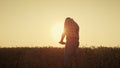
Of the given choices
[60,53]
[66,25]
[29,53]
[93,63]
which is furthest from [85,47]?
[66,25]

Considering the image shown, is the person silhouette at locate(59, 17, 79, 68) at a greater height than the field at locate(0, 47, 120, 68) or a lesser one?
greater

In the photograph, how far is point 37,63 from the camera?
14.1 m

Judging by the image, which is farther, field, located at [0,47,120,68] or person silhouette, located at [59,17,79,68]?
field, located at [0,47,120,68]

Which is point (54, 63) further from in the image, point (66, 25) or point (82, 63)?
point (66, 25)

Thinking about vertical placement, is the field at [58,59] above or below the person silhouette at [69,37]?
below

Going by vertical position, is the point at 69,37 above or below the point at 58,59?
above

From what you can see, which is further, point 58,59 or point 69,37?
point 58,59

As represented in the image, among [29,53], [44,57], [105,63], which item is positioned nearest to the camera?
[105,63]

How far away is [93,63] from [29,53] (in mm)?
4689

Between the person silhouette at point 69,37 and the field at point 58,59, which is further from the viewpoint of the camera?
the field at point 58,59

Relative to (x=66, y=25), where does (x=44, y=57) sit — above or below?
below

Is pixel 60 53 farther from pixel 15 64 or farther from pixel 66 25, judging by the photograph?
pixel 66 25

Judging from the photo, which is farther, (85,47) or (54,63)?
(85,47)

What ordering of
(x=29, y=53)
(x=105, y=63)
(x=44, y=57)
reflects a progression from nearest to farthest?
(x=105, y=63), (x=44, y=57), (x=29, y=53)
